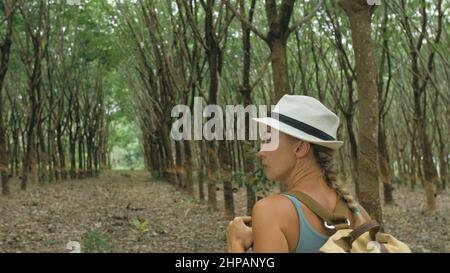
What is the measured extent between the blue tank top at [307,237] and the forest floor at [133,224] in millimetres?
6953

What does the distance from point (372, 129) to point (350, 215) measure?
4200mm

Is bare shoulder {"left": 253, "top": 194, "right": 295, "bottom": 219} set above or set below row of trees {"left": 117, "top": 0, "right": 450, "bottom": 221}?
below

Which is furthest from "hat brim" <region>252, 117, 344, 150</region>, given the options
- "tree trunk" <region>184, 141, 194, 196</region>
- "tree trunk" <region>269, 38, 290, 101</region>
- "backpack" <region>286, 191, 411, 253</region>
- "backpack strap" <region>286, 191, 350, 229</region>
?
"tree trunk" <region>184, 141, 194, 196</region>

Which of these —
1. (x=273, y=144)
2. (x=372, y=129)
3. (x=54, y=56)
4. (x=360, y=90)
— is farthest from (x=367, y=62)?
(x=54, y=56)

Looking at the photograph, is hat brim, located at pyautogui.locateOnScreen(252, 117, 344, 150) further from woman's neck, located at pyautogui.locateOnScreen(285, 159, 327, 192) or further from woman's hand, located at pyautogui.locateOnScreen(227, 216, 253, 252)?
woman's hand, located at pyautogui.locateOnScreen(227, 216, 253, 252)

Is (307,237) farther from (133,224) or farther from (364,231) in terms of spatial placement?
(133,224)

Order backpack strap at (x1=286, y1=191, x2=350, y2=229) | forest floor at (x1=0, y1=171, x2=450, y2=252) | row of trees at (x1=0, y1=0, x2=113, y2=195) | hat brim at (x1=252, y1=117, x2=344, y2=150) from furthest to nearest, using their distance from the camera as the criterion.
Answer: row of trees at (x1=0, y1=0, x2=113, y2=195) → forest floor at (x1=0, y1=171, x2=450, y2=252) → hat brim at (x1=252, y1=117, x2=344, y2=150) → backpack strap at (x1=286, y1=191, x2=350, y2=229)

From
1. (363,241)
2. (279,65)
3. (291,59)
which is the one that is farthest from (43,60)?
(363,241)

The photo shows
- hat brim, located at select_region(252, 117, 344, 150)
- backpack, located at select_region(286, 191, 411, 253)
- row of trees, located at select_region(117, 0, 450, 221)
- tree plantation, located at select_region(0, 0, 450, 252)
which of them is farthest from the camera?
tree plantation, located at select_region(0, 0, 450, 252)

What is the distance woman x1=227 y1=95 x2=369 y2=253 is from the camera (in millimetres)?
1771

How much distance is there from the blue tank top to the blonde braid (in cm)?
22

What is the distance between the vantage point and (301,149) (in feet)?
6.64
